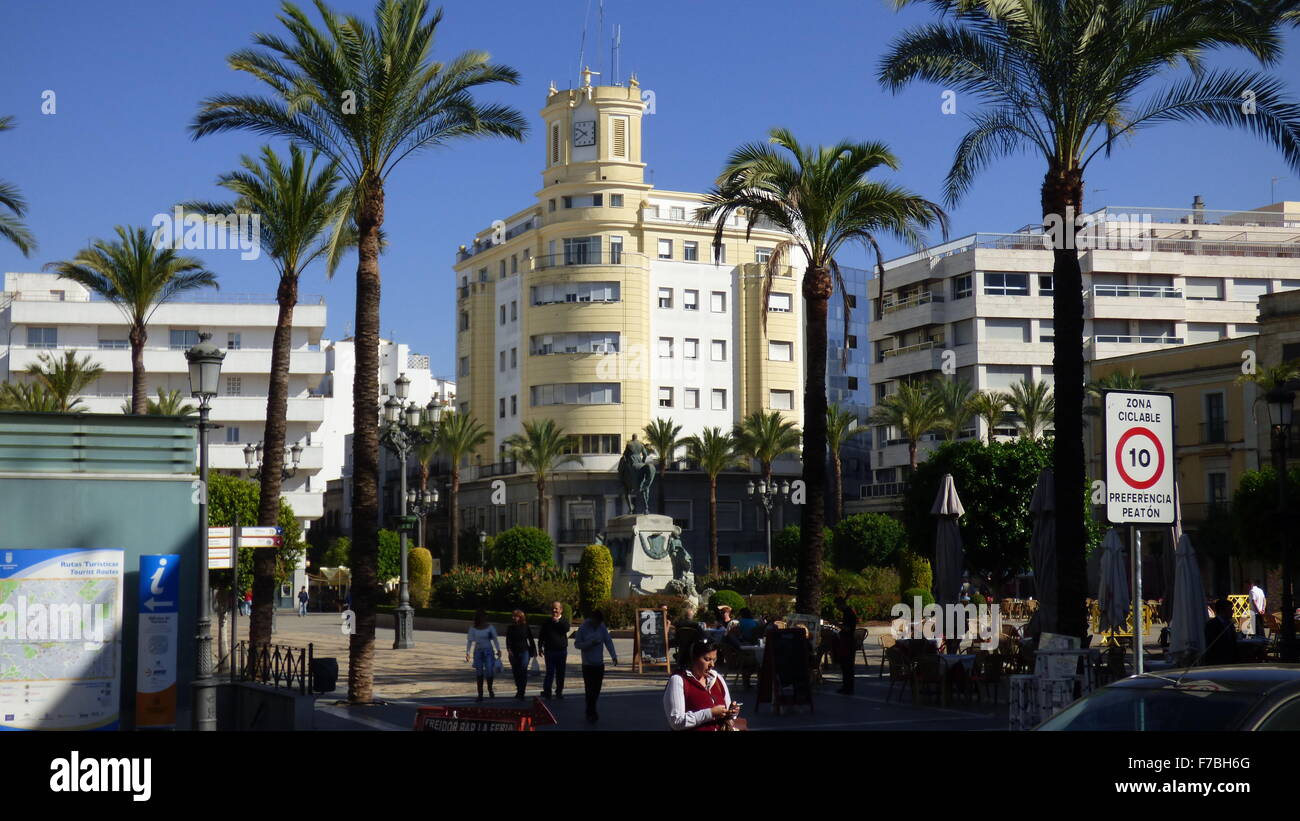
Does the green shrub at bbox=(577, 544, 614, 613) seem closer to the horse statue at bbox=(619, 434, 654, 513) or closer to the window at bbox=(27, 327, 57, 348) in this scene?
the horse statue at bbox=(619, 434, 654, 513)

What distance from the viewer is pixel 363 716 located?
18.4m

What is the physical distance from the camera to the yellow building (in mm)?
74750

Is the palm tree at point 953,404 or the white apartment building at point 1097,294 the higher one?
the white apartment building at point 1097,294

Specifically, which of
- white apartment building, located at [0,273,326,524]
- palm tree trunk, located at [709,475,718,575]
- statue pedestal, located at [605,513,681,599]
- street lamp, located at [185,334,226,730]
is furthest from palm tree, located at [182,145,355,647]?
white apartment building, located at [0,273,326,524]

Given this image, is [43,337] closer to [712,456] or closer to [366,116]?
[712,456]

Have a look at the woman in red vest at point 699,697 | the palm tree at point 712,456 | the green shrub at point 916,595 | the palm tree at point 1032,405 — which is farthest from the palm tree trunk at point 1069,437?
the palm tree at point 712,456

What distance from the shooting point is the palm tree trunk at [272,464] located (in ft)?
81.9

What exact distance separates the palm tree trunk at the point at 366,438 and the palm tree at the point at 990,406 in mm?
49759

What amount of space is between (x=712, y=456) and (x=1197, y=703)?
6439 centimetres

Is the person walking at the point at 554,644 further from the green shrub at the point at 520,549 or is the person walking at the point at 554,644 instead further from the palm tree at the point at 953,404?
the palm tree at the point at 953,404

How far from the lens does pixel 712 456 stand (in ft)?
233

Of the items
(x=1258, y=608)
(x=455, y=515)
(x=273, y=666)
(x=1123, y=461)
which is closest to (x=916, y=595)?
(x=1258, y=608)

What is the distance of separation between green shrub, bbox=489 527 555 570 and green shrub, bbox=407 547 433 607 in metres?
5.11
